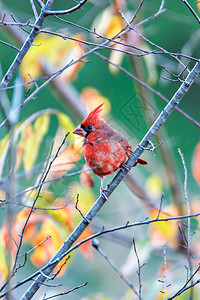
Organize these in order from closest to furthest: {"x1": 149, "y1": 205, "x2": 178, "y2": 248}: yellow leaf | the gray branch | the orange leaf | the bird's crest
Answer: the gray branch < the bird's crest < the orange leaf < {"x1": 149, "y1": 205, "x2": 178, "y2": 248}: yellow leaf

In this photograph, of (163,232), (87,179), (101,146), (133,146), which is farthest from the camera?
(163,232)

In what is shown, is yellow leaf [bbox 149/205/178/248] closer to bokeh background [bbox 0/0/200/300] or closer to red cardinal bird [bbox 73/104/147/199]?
bokeh background [bbox 0/0/200/300]

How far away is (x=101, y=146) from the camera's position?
7.29ft

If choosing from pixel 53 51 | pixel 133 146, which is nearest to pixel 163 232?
pixel 133 146

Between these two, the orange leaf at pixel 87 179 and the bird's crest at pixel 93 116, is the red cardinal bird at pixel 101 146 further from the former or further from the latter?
the orange leaf at pixel 87 179

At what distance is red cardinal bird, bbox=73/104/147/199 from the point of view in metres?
2.14

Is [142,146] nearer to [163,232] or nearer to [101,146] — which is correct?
[101,146]

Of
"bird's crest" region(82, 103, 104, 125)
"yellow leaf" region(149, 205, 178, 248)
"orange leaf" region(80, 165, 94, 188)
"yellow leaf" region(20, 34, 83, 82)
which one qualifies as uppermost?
"yellow leaf" region(20, 34, 83, 82)

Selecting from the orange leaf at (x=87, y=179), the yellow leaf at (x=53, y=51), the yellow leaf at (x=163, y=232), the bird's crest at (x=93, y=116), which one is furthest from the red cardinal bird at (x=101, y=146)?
the yellow leaf at (x=163, y=232)

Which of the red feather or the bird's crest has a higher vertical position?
the bird's crest

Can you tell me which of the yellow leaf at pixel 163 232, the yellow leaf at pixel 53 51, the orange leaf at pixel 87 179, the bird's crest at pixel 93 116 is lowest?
the yellow leaf at pixel 163 232

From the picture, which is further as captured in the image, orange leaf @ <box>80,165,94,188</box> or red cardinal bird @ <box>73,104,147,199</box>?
orange leaf @ <box>80,165,94,188</box>

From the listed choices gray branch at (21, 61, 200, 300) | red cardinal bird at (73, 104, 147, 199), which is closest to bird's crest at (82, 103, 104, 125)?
red cardinal bird at (73, 104, 147, 199)

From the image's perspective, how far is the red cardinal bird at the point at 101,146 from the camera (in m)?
2.14
